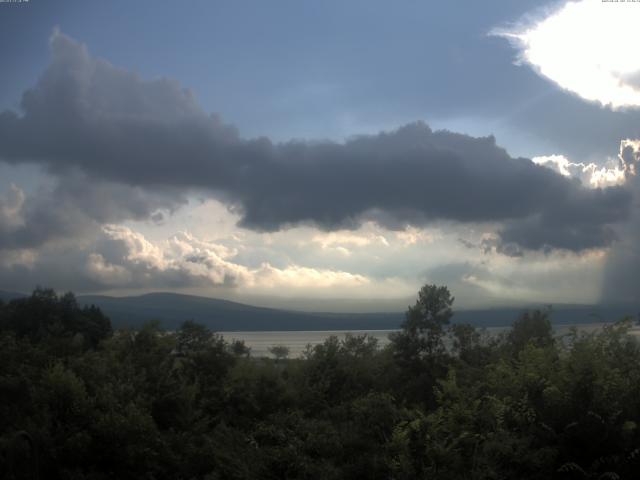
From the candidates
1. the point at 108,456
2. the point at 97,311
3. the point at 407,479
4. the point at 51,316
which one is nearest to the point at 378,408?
the point at 407,479

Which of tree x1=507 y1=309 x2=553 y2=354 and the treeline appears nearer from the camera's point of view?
the treeline

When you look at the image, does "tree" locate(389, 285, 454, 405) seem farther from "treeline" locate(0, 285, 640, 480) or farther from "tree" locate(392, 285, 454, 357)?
"treeline" locate(0, 285, 640, 480)

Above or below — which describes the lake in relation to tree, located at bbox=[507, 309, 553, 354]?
below

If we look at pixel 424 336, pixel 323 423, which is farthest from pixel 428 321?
pixel 323 423

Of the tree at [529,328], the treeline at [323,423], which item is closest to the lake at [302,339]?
the tree at [529,328]

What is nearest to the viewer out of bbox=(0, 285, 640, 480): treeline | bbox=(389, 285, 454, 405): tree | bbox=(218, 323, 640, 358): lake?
bbox=(0, 285, 640, 480): treeline

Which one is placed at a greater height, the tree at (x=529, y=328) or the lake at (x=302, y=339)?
the tree at (x=529, y=328)

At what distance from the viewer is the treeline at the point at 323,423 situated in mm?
11648

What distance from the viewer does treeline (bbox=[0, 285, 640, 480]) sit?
11.6 meters

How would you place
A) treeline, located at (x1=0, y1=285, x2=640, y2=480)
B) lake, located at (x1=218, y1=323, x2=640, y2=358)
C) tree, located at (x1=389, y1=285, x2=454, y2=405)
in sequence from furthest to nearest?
tree, located at (x1=389, y1=285, x2=454, y2=405) < lake, located at (x1=218, y1=323, x2=640, y2=358) < treeline, located at (x1=0, y1=285, x2=640, y2=480)

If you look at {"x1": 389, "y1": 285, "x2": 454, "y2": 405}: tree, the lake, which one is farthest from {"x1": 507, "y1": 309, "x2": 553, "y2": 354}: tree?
{"x1": 389, "y1": 285, "x2": 454, "y2": 405}: tree

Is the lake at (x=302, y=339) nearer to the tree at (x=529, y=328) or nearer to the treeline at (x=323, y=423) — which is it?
the tree at (x=529, y=328)

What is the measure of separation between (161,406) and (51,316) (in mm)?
39191

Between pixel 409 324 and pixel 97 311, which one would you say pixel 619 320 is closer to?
pixel 409 324
